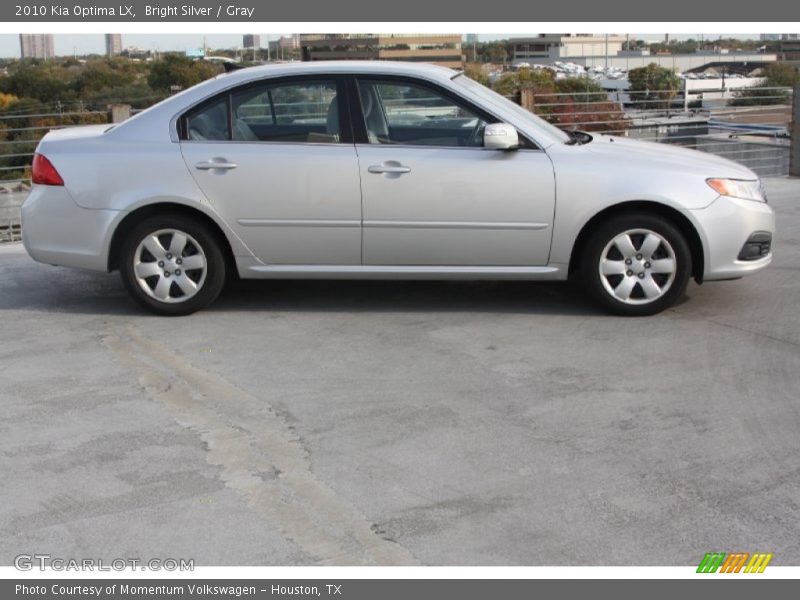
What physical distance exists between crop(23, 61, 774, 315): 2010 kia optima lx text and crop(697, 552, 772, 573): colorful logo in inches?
127

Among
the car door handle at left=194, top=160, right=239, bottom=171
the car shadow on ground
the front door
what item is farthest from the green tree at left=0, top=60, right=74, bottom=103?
the front door

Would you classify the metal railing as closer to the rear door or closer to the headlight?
the headlight

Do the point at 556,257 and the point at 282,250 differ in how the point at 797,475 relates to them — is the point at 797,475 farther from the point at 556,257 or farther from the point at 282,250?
the point at 282,250

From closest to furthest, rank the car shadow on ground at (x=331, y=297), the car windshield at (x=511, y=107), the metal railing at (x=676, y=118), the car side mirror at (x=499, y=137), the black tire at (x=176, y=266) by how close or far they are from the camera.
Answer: the car side mirror at (x=499, y=137) → the black tire at (x=176, y=266) → the car windshield at (x=511, y=107) → the car shadow on ground at (x=331, y=297) → the metal railing at (x=676, y=118)

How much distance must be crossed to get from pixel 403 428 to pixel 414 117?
2.57m

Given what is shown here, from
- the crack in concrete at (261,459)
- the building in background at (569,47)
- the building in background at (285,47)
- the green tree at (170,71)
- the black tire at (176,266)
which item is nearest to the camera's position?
the crack in concrete at (261,459)

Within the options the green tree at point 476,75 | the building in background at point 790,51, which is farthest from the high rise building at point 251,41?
the building in background at point 790,51

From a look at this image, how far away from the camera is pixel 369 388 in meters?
5.68

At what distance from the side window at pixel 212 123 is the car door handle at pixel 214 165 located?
0.66ft

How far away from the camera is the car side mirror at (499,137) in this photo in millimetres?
6695

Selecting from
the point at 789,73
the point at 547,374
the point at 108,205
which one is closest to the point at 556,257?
the point at 547,374

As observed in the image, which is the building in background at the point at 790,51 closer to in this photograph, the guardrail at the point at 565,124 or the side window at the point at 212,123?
the guardrail at the point at 565,124

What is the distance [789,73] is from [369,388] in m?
35.3

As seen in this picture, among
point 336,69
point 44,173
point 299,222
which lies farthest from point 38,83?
point 299,222
